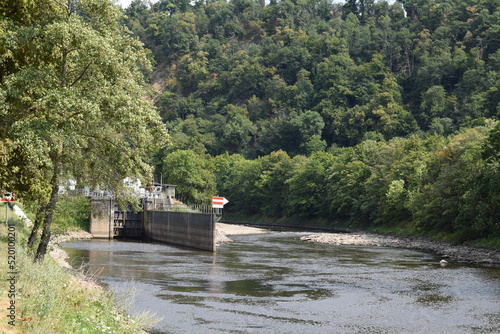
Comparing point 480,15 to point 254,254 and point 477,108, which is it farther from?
point 254,254

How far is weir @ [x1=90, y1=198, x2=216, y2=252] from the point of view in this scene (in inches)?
2547

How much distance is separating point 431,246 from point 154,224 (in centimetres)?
3322

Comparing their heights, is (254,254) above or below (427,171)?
below

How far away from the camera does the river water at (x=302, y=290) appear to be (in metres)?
27.1

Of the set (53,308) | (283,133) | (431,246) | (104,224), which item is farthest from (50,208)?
(283,133)

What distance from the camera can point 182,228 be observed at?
2721 inches

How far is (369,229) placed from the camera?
95.9m

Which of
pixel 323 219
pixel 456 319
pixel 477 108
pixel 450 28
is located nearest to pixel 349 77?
pixel 450 28

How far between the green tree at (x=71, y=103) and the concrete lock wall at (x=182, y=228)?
32.2 metres

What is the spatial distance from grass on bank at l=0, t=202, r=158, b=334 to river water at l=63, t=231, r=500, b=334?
4.35 metres

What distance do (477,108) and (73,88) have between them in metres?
130

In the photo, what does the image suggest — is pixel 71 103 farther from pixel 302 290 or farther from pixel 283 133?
pixel 283 133

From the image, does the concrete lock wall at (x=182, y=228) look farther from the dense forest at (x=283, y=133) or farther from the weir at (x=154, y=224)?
the dense forest at (x=283, y=133)

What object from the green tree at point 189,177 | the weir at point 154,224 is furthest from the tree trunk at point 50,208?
the green tree at point 189,177
